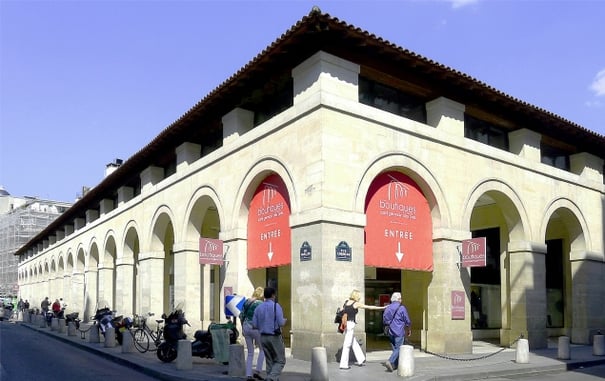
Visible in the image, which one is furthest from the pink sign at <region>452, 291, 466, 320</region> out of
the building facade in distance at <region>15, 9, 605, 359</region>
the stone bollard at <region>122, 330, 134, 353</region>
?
the stone bollard at <region>122, 330, 134, 353</region>

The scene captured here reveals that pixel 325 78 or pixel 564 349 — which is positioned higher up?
pixel 325 78

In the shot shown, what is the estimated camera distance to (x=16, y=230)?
68875 millimetres

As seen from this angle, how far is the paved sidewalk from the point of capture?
11388mm

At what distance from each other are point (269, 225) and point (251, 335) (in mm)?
5366

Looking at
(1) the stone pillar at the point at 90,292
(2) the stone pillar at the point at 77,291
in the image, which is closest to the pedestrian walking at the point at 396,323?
(1) the stone pillar at the point at 90,292

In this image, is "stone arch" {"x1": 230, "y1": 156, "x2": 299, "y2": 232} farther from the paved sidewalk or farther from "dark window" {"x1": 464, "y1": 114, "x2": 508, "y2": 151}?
"dark window" {"x1": 464, "y1": 114, "x2": 508, "y2": 151}

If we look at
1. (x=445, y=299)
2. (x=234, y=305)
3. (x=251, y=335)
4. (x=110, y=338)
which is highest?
(x=234, y=305)

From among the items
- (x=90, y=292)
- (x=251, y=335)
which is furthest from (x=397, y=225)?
(x=90, y=292)

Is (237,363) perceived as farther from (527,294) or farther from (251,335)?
(527,294)

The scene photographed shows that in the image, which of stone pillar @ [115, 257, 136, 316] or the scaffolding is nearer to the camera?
stone pillar @ [115, 257, 136, 316]

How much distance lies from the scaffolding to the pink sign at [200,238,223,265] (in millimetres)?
59384

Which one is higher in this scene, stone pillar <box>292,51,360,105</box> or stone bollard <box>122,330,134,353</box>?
stone pillar <box>292,51,360,105</box>

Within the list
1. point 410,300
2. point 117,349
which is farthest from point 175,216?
point 410,300

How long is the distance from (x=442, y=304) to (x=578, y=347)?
23.1ft
